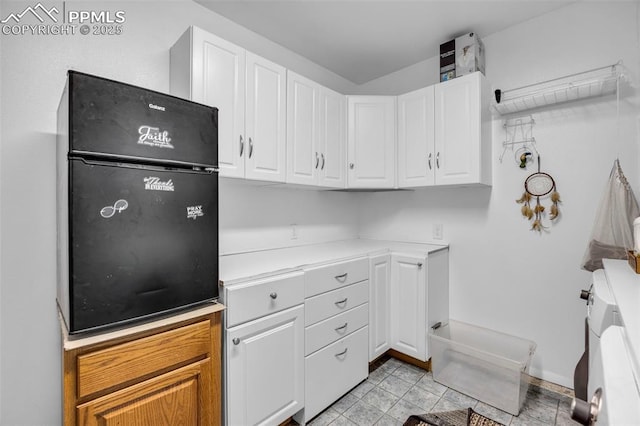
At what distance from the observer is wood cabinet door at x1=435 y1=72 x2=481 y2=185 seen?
2.13 m

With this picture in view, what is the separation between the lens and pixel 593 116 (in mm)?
1927

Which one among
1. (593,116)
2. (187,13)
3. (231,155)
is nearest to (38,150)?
(231,155)

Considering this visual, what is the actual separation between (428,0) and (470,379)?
2585 millimetres

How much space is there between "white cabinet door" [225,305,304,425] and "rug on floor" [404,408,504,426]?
712mm

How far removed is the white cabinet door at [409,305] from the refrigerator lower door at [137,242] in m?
1.51

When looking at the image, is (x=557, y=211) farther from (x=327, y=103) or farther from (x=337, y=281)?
(x=327, y=103)

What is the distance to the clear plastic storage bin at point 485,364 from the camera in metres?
1.85

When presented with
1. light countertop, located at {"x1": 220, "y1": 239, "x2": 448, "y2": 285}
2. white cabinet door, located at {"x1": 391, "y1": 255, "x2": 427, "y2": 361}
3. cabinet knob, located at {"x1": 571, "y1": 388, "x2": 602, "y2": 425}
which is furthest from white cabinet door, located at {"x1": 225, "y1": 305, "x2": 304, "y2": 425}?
cabinet knob, located at {"x1": 571, "y1": 388, "x2": 602, "y2": 425}

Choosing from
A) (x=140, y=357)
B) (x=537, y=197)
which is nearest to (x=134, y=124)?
(x=140, y=357)

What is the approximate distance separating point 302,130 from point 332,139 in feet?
1.14

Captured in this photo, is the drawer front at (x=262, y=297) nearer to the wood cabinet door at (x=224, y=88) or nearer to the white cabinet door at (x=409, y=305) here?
the wood cabinet door at (x=224, y=88)

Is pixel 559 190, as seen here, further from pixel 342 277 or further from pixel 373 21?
pixel 373 21

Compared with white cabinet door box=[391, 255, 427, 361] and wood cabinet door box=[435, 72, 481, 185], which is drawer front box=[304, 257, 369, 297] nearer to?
white cabinet door box=[391, 255, 427, 361]

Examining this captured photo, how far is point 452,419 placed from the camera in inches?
70.2
